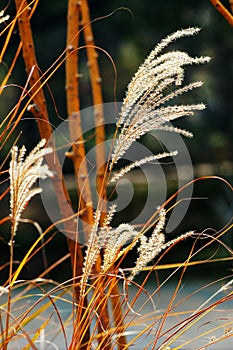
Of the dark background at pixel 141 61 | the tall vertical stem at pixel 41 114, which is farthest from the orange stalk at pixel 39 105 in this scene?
the dark background at pixel 141 61

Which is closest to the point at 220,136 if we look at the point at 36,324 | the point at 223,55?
the point at 223,55

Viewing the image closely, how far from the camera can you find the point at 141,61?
390 centimetres

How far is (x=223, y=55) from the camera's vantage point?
4.17 m

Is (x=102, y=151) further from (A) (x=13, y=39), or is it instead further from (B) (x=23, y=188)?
(A) (x=13, y=39)

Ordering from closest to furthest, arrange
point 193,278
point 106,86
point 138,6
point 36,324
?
point 36,324, point 193,278, point 138,6, point 106,86

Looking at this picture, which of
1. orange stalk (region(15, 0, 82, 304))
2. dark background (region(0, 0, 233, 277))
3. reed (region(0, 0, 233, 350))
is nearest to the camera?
reed (region(0, 0, 233, 350))

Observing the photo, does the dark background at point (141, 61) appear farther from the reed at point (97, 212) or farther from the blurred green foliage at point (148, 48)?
the reed at point (97, 212)

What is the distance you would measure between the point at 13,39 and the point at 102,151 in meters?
3.08

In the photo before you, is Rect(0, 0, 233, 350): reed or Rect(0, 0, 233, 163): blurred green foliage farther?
Rect(0, 0, 233, 163): blurred green foliage

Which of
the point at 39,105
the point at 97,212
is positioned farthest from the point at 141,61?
the point at 97,212

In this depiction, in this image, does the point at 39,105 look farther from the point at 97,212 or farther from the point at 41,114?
the point at 97,212

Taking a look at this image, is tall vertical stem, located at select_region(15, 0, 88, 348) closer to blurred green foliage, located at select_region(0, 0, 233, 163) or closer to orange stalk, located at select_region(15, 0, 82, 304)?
orange stalk, located at select_region(15, 0, 82, 304)

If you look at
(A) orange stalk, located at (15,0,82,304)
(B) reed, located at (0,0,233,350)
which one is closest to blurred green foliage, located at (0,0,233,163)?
(B) reed, located at (0,0,233,350)

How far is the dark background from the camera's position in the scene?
384 centimetres
